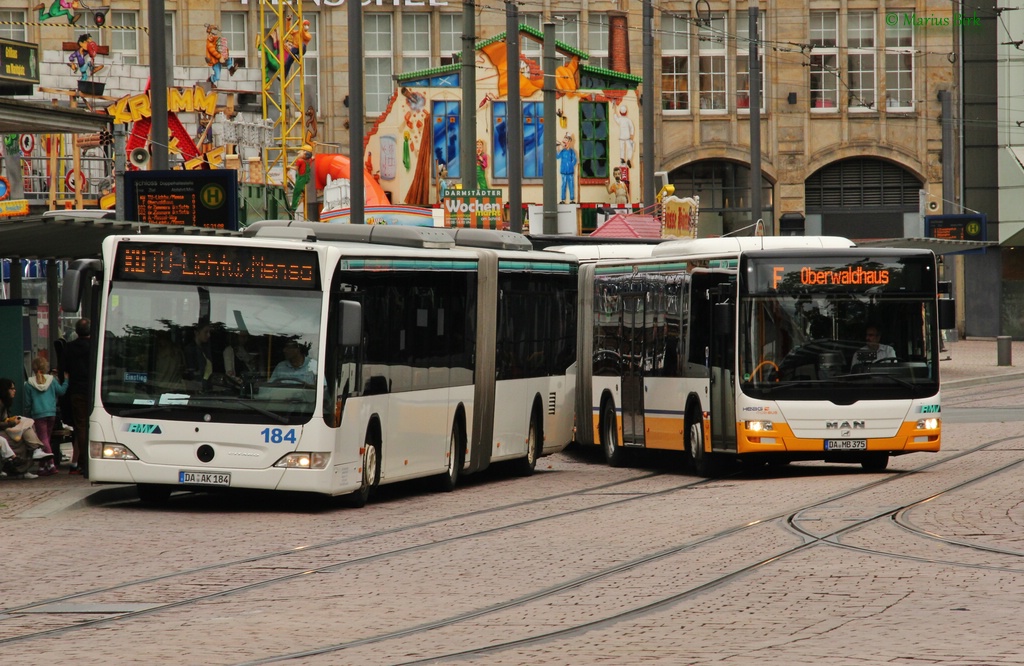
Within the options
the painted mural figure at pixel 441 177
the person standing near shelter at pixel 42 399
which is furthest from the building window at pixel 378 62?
the person standing near shelter at pixel 42 399

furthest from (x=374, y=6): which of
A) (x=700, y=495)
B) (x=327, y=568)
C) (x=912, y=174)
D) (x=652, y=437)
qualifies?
(x=327, y=568)

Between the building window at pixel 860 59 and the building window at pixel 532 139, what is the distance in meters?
14.3

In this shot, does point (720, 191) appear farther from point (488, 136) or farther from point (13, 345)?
point (13, 345)

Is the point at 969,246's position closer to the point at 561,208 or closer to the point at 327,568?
the point at 561,208

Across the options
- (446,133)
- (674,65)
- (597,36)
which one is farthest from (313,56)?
(674,65)

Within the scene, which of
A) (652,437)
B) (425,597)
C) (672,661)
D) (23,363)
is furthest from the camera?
(652,437)

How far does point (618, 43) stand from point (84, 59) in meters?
24.9

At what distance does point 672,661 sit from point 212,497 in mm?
10726

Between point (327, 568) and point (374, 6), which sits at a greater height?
point (374, 6)

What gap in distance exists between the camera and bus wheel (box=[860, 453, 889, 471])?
21.3 m

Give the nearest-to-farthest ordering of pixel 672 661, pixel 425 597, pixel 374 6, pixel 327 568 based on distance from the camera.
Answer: pixel 672 661 < pixel 425 597 < pixel 327 568 < pixel 374 6

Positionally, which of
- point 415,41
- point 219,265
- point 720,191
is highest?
point 415,41

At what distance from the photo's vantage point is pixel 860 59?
65.6m

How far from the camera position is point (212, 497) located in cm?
1858
